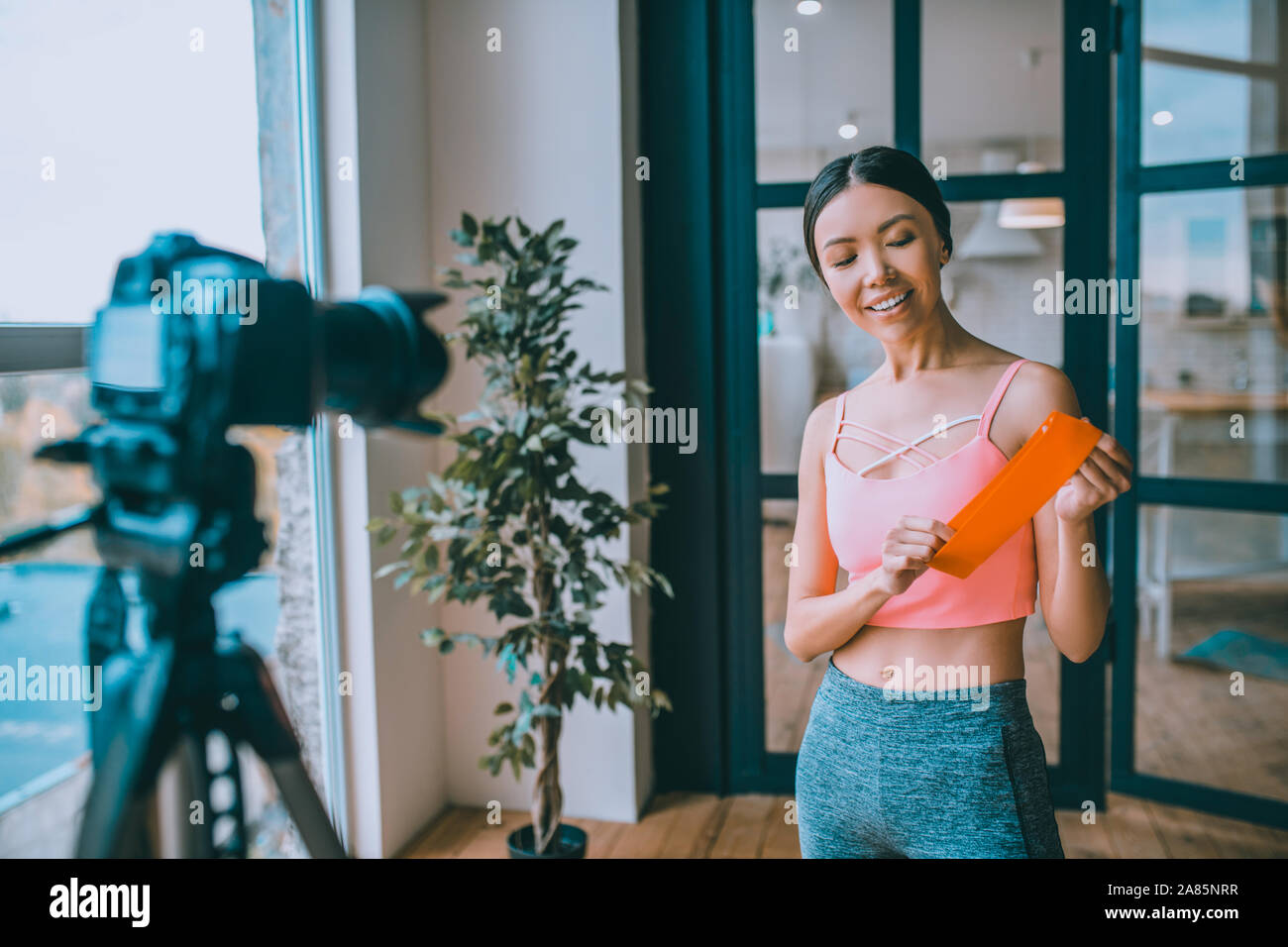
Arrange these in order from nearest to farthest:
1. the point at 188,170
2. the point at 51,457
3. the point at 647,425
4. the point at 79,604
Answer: the point at 51,457 → the point at 79,604 → the point at 188,170 → the point at 647,425

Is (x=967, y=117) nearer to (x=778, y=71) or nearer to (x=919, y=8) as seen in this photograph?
(x=919, y=8)

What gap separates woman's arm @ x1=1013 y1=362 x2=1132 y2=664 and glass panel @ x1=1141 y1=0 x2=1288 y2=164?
1.74 m

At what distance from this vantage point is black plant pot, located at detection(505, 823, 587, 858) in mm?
2075

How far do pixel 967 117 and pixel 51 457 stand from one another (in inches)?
87.3

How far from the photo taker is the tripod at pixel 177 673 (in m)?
0.62

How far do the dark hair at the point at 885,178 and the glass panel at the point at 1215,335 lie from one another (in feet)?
5.31

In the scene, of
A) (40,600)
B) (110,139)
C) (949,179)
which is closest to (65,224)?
(110,139)

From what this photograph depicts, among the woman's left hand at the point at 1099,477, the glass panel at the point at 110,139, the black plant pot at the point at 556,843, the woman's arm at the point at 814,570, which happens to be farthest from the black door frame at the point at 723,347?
the woman's left hand at the point at 1099,477

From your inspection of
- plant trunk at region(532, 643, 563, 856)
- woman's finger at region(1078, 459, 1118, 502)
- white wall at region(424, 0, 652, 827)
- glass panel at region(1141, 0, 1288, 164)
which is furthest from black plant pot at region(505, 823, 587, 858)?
glass panel at region(1141, 0, 1288, 164)

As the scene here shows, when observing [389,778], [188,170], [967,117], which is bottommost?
[389,778]

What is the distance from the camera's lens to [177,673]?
0.65m

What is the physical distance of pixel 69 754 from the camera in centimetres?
154

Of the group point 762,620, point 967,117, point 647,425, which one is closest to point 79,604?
point 647,425

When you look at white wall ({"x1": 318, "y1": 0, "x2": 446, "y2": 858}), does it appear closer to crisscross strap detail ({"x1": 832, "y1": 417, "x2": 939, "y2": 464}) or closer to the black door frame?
the black door frame
